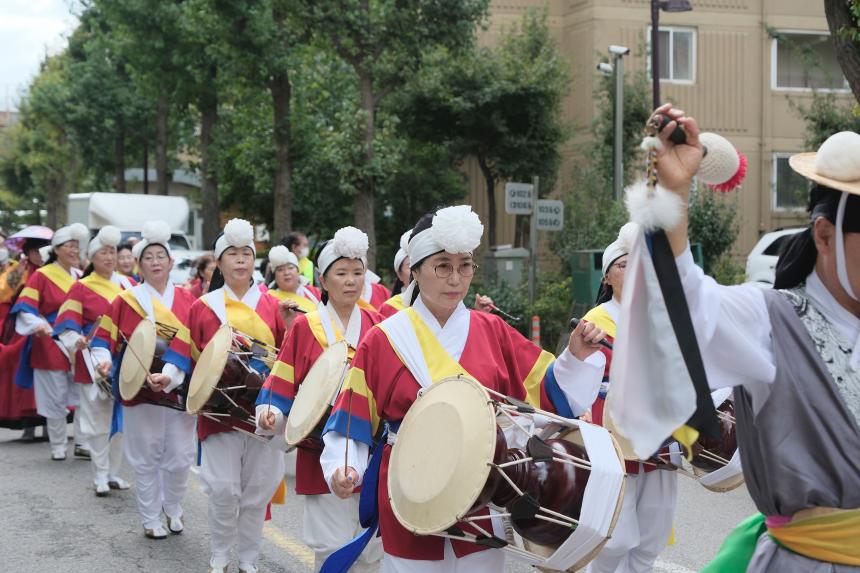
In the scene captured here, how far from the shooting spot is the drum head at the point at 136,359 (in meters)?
8.18

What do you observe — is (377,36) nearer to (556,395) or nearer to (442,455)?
(556,395)

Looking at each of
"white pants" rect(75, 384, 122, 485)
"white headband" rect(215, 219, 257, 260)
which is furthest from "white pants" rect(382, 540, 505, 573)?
"white pants" rect(75, 384, 122, 485)

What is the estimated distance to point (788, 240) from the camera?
10.4 feet

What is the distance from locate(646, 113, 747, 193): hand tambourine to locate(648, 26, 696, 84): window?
26.7m

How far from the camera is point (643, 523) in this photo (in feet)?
19.1

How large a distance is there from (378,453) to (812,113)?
22.2 metres

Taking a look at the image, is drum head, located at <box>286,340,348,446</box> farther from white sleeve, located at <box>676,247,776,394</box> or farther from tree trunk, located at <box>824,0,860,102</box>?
tree trunk, located at <box>824,0,860,102</box>

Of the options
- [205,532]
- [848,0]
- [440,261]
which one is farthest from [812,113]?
[440,261]

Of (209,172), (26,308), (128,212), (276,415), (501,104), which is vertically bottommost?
(276,415)

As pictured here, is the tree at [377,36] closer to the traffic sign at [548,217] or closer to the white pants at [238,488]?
the traffic sign at [548,217]

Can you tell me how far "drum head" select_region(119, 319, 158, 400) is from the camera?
8180 mm

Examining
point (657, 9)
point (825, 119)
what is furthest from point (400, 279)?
point (825, 119)

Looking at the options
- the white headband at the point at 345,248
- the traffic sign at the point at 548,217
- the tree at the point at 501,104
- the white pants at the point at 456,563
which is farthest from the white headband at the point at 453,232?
the tree at the point at 501,104

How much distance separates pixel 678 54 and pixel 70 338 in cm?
2171
